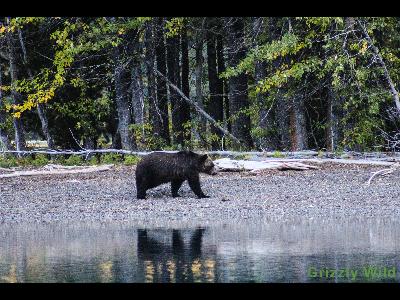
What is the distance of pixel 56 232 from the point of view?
44.0 feet

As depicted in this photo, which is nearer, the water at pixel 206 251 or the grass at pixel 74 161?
the water at pixel 206 251

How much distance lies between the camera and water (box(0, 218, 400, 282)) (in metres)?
9.75

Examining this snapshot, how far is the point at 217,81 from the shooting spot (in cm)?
3030

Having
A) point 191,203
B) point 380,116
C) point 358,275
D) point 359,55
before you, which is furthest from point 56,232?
point 380,116

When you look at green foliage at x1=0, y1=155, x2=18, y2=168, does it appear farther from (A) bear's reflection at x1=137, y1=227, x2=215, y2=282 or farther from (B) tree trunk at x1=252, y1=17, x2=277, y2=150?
(A) bear's reflection at x1=137, y1=227, x2=215, y2=282

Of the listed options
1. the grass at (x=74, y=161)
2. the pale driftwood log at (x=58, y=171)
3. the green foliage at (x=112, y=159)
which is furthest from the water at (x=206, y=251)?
the green foliage at (x=112, y=159)

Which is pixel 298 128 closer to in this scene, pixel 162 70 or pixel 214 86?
pixel 214 86

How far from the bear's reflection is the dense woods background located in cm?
888

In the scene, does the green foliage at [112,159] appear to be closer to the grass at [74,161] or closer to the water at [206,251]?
the grass at [74,161]

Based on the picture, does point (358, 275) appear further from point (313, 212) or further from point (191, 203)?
point (191, 203)

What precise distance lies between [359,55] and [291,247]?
1106 centimetres

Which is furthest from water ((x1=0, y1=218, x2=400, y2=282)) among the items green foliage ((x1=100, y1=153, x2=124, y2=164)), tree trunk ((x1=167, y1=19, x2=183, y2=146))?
tree trunk ((x1=167, y1=19, x2=183, y2=146))

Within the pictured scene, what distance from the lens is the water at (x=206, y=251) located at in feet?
32.0

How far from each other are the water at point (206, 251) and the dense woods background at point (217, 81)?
8036mm
